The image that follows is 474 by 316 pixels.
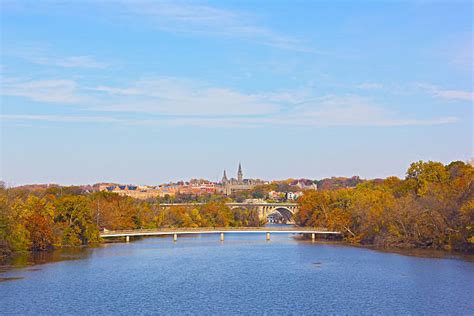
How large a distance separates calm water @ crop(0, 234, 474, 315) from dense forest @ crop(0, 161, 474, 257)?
668 centimetres

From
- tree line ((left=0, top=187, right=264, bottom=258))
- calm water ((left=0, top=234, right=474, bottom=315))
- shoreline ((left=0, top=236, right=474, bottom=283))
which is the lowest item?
calm water ((left=0, top=234, right=474, bottom=315))

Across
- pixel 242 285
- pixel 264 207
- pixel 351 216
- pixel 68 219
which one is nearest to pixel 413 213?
pixel 351 216

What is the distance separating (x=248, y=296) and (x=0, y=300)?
57.4ft

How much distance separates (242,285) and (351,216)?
145ft

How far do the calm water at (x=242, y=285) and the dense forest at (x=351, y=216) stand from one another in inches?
263

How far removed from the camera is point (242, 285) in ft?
159

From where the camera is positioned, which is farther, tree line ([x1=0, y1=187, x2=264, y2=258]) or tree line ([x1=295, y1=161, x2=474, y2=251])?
tree line ([x1=295, y1=161, x2=474, y2=251])

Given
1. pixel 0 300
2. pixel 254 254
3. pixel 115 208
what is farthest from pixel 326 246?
pixel 0 300

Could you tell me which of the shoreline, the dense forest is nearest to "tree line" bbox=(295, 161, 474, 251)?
the dense forest

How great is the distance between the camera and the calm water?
3981 cm

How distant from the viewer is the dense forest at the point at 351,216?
2650 inches

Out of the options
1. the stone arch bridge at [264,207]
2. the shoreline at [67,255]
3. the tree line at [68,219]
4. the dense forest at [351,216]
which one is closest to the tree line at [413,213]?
the dense forest at [351,216]

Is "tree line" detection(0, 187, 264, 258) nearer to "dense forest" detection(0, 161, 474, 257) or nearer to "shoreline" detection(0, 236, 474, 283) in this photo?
"dense forest" detection(0, 161, 474, 257)

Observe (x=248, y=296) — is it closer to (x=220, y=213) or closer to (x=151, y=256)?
(x=151, y=256)
